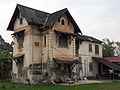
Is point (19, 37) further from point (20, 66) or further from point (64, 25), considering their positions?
point (64, 25)

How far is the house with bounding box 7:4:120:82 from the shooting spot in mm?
26031

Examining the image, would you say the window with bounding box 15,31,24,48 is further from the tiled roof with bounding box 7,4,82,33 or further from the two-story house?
the tiled roof with bounding box 7,4,82,33

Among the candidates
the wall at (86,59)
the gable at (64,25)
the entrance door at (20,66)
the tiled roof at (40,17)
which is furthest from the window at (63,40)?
the wall at (86,59)

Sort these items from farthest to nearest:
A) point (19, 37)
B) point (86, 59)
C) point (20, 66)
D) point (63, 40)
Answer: point (86, 59) < point (19, 37) < point (20, 66) < point (63, 40)

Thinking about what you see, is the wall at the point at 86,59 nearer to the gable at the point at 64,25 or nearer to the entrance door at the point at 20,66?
the gable at the point at 64,25

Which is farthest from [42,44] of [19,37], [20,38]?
[19,37]

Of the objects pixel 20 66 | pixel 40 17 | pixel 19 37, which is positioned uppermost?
pixel 40 17

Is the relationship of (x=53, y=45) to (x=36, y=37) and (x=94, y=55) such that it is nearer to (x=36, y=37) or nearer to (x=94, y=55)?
(x=36, y=37)

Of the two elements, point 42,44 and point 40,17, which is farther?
point 40,17

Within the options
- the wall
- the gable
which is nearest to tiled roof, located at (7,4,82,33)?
the gable

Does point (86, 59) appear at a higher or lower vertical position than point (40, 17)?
lower

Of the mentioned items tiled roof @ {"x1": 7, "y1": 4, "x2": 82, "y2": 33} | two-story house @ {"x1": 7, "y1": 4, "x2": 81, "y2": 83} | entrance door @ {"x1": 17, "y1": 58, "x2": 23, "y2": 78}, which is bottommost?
entrance door @ {"x1": 17, "y1": 58, "x2": 23, "y2": 78}

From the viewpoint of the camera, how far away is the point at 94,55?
37.6 meters

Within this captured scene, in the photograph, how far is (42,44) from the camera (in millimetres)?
27438
